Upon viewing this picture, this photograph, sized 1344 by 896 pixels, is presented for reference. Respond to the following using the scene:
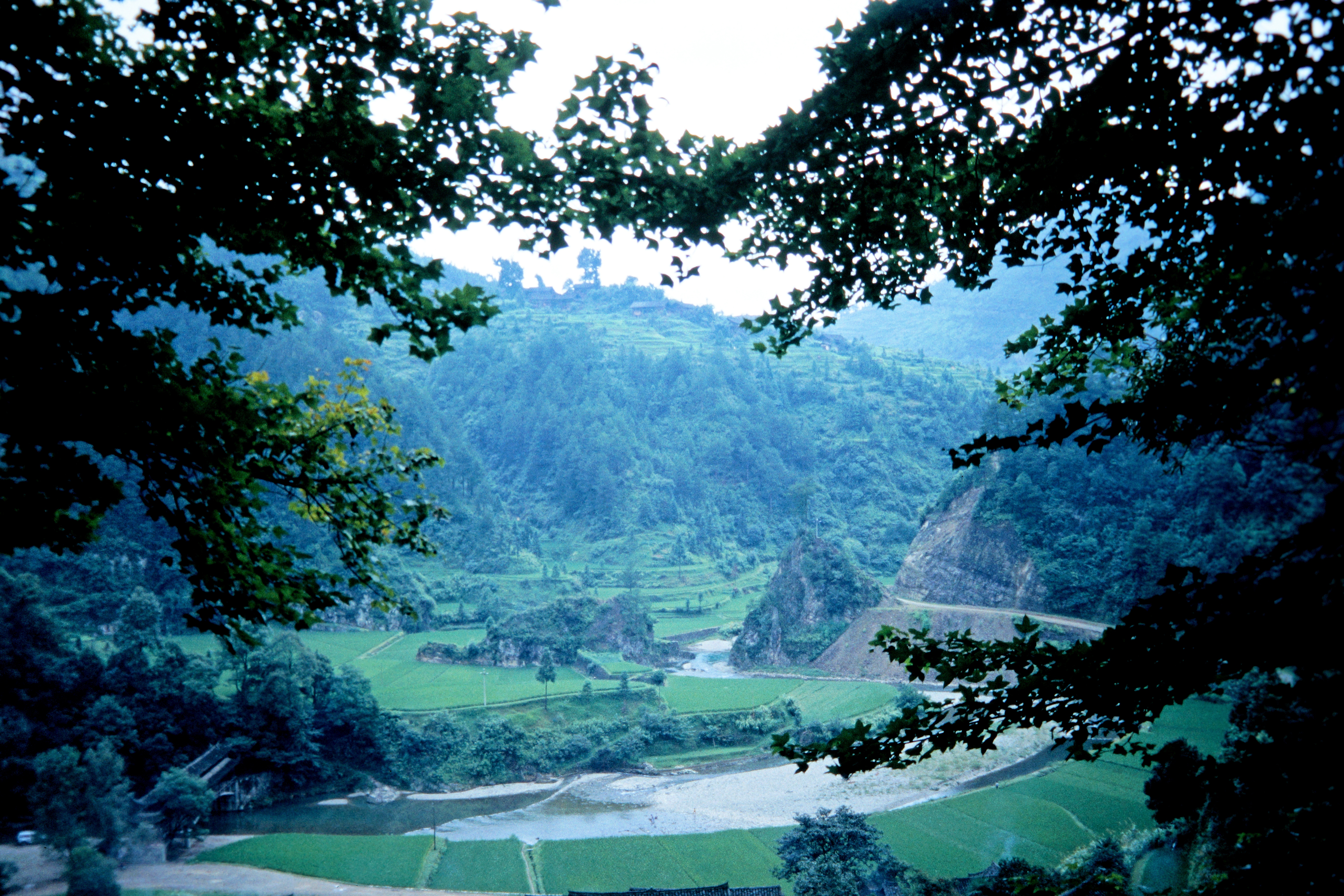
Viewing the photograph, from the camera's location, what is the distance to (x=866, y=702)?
121 ft

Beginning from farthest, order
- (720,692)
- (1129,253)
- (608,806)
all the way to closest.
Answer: (720,692), (608,806), (1129,253)

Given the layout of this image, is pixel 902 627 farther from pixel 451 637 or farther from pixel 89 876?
pixel 89 876

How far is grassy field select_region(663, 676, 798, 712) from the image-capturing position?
123 ft

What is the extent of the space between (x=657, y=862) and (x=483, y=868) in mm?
5384

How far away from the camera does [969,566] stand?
146 ft

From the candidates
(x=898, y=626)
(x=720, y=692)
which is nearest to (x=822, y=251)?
(x=898, y=626)

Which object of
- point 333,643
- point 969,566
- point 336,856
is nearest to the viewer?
point 336,856

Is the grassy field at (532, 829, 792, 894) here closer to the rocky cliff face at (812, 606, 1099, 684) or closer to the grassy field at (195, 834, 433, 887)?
the grassy field at (195, 834, 433, 887)

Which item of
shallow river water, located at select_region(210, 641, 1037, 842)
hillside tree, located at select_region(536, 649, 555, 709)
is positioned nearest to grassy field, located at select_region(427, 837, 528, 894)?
shallow river water, located at select_region(210, 641, 1037, 842)

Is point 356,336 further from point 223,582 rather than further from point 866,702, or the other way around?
point 223,582

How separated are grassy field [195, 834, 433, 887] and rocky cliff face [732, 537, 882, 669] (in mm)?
26896

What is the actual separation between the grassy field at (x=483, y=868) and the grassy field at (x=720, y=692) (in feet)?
44.4

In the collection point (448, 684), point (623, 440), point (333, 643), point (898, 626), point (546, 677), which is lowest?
point (448, 684)

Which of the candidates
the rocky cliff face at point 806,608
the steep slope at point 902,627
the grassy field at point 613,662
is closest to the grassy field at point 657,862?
the steep slope at point 902,627
